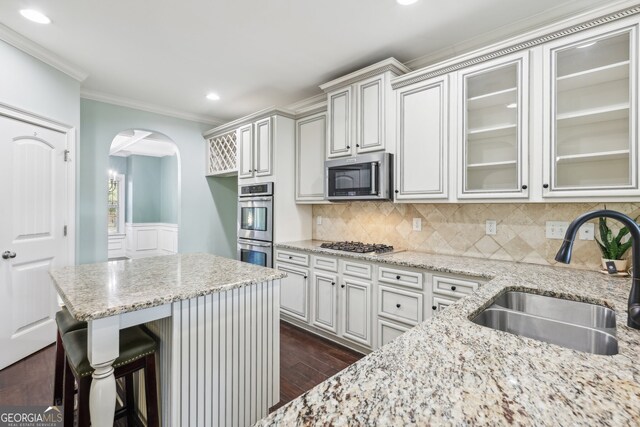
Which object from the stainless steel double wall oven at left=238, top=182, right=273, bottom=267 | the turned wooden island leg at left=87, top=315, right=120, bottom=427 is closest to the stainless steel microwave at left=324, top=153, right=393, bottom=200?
the stainless steel double wall oven at left=238, top=182, right=273, bottom=267

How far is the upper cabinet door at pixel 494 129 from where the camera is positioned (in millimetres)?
2072

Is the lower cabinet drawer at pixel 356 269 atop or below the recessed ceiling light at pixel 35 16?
below

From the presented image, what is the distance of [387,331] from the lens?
2504 mm

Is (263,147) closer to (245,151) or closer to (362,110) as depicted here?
(245,151)

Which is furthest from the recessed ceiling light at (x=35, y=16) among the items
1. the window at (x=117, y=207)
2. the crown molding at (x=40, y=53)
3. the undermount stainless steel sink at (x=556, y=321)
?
the window at (x=117, y=207)

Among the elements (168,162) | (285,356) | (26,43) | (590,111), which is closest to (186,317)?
(285,356)

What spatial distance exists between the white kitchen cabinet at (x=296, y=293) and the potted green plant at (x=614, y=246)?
2.28 meters

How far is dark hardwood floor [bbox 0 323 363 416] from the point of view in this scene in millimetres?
2123

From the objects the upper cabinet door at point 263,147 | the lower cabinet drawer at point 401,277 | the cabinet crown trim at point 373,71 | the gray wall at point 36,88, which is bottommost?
the lower cabinet drawer at point 401,277

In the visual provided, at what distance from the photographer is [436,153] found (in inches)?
96.6

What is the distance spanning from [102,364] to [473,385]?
4.49ft

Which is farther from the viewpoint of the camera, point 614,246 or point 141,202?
point 141,202

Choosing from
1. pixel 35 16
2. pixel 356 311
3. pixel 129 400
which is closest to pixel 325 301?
pixel 356 311

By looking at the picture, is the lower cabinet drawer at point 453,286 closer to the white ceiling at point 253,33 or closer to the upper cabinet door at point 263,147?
the white ceiling at point 253,33
